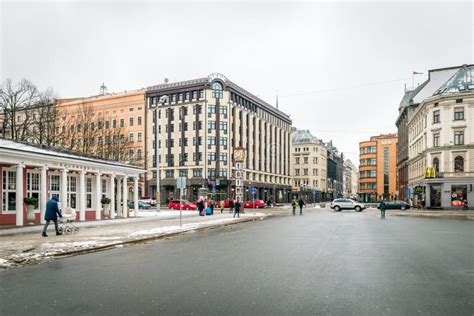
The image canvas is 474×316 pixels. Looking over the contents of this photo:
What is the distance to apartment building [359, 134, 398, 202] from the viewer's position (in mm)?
143625

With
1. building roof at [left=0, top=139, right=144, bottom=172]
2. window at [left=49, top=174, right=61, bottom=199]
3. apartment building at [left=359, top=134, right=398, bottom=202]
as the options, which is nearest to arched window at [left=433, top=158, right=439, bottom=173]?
building roof at [left=0, top=139, right=144, bottom=172]

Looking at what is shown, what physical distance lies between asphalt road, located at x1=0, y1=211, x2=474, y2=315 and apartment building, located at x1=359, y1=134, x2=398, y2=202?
134334 millimetres

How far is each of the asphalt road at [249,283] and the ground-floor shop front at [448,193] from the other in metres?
47.3

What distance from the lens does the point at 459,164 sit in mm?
56000

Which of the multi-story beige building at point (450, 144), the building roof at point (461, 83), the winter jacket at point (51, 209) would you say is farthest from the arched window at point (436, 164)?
the winter jacket at point (51, 209)

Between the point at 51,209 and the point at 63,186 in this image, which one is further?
the point at 63,186

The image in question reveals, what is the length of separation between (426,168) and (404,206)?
269 inches

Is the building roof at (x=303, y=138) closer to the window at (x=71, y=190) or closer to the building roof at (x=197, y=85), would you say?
Result: the building roof at (x=197, y=85)

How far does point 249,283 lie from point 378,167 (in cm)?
14651

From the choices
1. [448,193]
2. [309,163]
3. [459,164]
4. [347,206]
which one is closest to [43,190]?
[347,206]

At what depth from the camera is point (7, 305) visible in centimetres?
679

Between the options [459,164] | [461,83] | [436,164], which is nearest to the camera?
[459,164]

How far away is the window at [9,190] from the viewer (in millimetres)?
22531

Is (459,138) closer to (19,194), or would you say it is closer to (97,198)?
(97,198)
